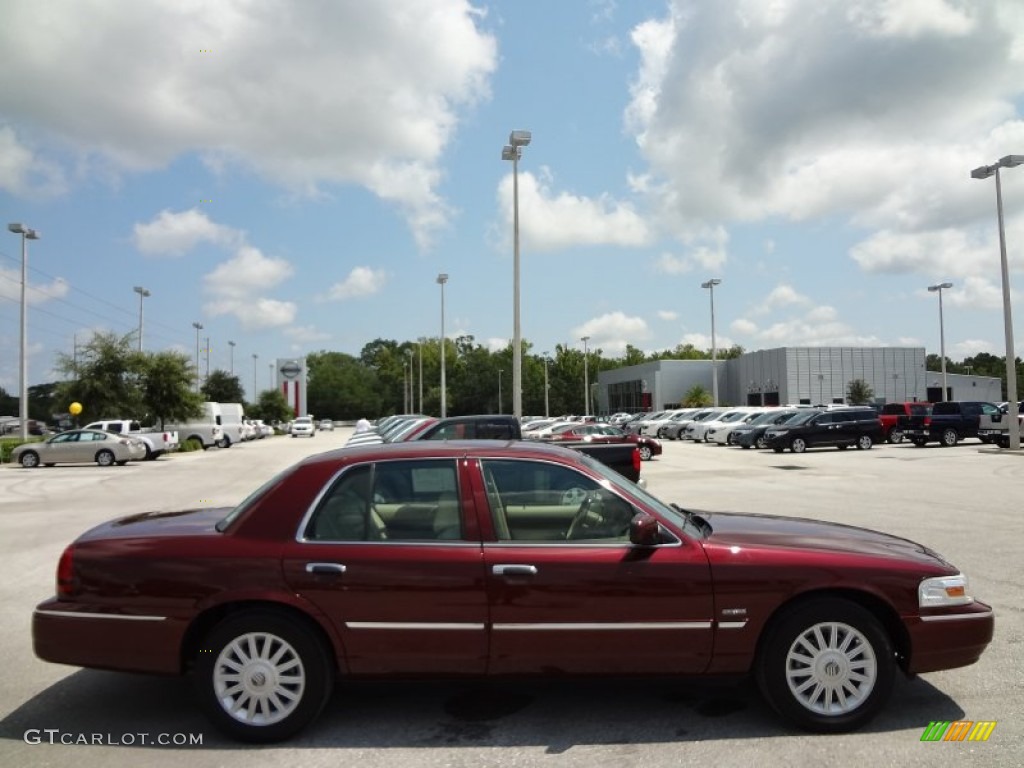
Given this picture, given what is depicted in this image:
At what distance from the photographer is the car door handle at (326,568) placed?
422cm

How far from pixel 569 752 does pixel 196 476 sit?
21.5 m

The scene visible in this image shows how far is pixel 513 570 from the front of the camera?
4.19 meters

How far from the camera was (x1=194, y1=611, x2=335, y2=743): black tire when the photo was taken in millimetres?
4203

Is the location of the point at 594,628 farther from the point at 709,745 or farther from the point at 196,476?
the point at 196,476

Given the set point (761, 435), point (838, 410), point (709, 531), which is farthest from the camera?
point (761, 435)

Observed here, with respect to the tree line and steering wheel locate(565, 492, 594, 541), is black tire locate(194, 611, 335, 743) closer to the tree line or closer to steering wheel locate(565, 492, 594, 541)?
steering wheel locate(565, 492, 594, 541)

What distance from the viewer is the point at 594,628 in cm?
419

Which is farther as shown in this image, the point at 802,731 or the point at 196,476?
the point at 196,476

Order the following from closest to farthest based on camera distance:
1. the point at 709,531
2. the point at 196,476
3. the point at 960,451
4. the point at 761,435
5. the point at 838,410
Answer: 1. the point at 709,531
2. the point at 196,476
3. the point at 960,451
4. the point at 838,410
5. the point at 761,435

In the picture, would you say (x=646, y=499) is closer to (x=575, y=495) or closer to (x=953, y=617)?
(x=575, y=495)

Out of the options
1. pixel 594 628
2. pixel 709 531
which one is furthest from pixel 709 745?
pixel 709 531

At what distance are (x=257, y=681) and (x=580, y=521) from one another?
1915 mm

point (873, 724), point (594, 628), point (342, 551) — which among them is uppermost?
point (342, 551)

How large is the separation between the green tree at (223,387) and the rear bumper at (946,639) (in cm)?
8399
